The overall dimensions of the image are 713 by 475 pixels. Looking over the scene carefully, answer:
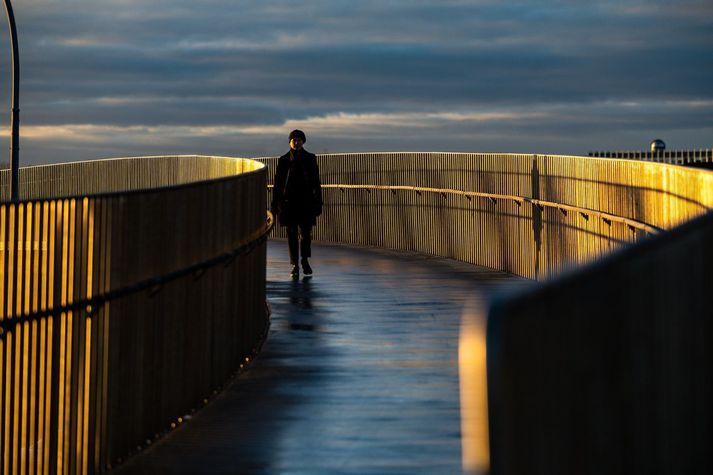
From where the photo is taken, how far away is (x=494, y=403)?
3547 mm

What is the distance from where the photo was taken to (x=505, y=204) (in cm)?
2344

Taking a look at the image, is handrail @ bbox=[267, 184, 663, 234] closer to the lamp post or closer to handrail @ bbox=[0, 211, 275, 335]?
handrail @ bbox=[0, 211, 275, 335]

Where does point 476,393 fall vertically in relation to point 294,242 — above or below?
above

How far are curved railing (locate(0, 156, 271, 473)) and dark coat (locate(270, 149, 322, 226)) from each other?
9332mm

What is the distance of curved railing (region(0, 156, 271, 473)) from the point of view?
791 cm

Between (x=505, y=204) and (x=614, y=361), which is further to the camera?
(x=505, y=204)

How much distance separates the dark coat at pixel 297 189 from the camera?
69.9 feet

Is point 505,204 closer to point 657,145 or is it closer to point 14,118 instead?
point 14,118

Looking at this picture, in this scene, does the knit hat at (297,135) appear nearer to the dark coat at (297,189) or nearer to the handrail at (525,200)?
the dark coat at (297,189)

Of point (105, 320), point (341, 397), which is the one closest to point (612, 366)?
point (105, 320)

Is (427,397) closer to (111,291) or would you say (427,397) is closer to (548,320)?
(111,291)

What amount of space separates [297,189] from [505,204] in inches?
137

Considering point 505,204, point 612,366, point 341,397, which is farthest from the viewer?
point 505,204

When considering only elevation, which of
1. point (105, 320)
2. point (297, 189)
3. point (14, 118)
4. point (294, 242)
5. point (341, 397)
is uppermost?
point (14, 118)
